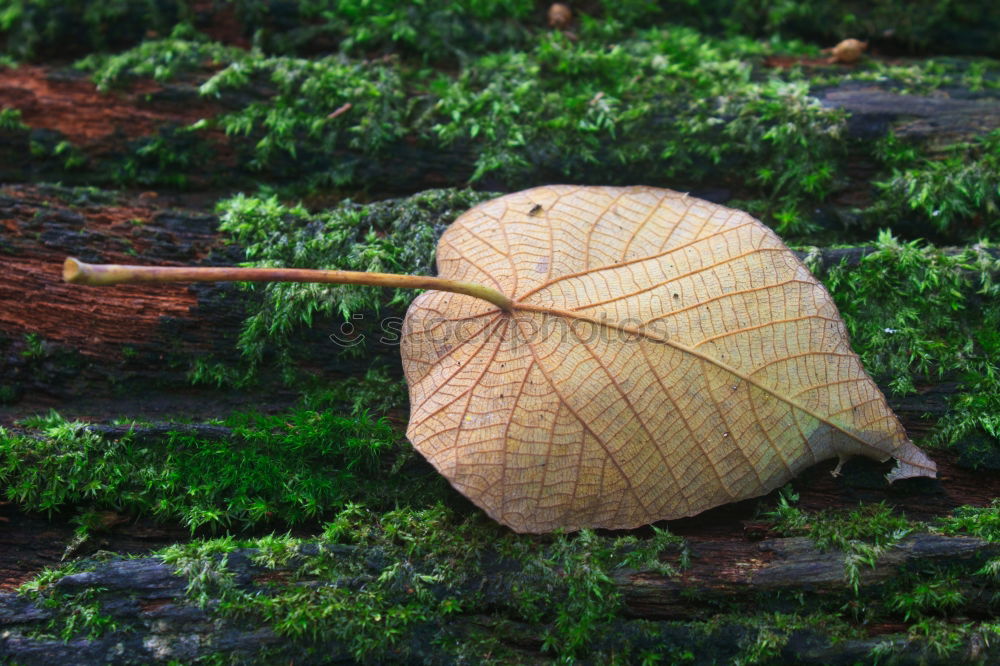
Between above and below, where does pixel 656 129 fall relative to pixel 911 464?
above

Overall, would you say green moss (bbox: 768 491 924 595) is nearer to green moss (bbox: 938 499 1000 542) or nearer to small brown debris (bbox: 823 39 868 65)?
green moss (bbox: 938 499 1000 542)

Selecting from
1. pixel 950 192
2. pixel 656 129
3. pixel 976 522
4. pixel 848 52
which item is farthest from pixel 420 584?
pixel 848 52

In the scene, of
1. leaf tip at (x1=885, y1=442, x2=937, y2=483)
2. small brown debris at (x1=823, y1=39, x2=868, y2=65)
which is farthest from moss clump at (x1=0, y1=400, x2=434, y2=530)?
small brown debris at (x1=823, y1=39, x2=868, y2=65)

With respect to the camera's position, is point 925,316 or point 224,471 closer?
point 224,471

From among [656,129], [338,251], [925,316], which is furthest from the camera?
[656,129]

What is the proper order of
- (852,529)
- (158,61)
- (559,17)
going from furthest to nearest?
1. (559,17)
2. (158,61)
3. (852,529)

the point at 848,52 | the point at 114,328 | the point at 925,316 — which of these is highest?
the point at 848,52

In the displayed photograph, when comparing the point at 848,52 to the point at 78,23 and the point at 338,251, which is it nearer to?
the point at 338,251

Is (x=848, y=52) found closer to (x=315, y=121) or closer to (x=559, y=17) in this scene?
(x=559, y=17)
